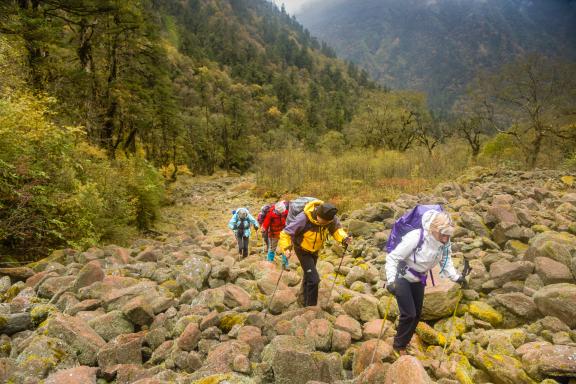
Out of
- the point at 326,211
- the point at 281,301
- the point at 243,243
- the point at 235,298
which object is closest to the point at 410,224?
the point at 326,211

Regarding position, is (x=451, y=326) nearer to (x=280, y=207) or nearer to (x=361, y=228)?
(x=280, y=207)

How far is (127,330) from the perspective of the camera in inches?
167

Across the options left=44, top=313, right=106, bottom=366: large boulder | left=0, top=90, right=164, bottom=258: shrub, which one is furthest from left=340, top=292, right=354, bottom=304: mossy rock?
left=0, top=90, right=164, bottom=258: shrub

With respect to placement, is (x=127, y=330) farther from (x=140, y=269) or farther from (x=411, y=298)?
(x=411, y=298)

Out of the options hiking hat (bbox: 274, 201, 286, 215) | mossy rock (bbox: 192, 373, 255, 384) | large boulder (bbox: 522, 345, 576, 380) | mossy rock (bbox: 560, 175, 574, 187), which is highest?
mossy rock (bbox: 560, 175, 574, 187)

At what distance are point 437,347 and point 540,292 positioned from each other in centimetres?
163

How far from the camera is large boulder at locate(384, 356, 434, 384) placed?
290 cm

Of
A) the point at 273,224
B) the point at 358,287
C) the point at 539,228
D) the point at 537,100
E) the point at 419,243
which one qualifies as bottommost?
the point at 358,287

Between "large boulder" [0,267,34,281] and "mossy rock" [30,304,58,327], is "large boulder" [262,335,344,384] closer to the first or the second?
"mossy rock" [30,304,58,327]

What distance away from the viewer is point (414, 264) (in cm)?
371

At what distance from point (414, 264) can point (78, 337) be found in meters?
3.93

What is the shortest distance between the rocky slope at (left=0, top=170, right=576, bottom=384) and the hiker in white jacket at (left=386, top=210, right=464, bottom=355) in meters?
0.41

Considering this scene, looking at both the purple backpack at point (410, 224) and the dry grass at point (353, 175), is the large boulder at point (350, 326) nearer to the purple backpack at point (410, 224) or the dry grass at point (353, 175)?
the purple backpack at point (410, 224)

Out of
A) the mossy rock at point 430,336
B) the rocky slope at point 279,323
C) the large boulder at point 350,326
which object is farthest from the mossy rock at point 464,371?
the large boulder at point 350,326
